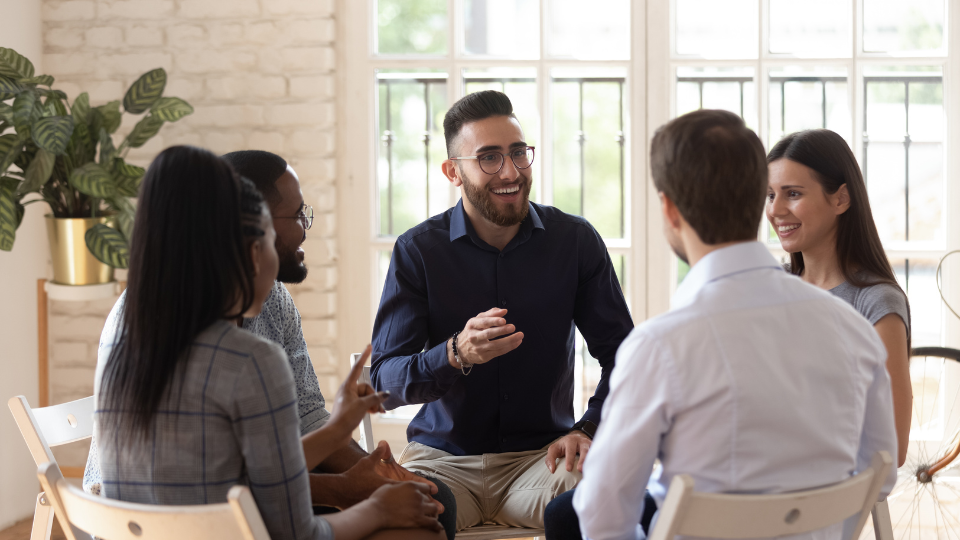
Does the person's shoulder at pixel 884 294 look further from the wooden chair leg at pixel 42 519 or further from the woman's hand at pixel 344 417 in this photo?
the wooden chair leg at pixel 42 519

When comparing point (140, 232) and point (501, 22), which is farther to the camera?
point (501, 22)

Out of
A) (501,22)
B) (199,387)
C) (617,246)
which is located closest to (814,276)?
(617,246)

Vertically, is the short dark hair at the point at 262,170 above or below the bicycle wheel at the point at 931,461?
above

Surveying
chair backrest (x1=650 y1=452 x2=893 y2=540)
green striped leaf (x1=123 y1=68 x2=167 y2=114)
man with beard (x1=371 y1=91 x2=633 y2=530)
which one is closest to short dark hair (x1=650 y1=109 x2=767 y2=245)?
chair backrest (x1=650 y1=452 x2=893 y2=540)

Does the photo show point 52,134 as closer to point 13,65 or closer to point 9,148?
point 9,148

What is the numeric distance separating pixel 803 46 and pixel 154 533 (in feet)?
9.15

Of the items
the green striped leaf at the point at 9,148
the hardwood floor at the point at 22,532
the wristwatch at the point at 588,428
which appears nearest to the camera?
the wristwatch at the point at 588,428

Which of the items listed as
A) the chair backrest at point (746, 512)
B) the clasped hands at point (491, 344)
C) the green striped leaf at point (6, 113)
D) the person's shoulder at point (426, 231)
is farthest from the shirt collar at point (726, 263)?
the green striped leaf at point (6, 113)

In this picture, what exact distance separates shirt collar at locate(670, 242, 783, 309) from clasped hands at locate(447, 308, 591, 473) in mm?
518

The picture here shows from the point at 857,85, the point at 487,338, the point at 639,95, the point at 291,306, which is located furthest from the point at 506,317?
the point at 857,85

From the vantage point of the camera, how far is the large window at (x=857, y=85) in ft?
9.65

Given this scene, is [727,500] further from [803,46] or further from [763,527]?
[803,46]

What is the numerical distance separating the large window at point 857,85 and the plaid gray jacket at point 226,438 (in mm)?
2327

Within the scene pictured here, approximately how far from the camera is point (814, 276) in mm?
1879
